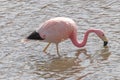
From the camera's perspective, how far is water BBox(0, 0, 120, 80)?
26.8ft

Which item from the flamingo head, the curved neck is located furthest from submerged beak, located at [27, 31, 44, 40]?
the flamingo head

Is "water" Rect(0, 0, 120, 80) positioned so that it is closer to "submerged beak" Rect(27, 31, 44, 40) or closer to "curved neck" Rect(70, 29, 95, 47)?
"curved neck" Rect(70, 29, 95, 47)

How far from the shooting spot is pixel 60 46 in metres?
9.29

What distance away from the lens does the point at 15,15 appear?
1064 cm

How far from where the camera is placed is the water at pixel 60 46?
8164 millimetres

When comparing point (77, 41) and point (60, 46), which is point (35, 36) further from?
point (77, 41)

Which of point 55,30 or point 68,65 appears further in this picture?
point 55,30

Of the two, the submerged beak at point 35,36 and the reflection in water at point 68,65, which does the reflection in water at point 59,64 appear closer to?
the reflection in water at point 68,65

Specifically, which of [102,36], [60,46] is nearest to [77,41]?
[60,46]

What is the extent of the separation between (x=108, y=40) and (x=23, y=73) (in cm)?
187

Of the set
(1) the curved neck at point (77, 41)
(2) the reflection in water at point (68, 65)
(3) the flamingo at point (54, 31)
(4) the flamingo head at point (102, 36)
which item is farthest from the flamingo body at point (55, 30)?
(4) the flamingo head at point (102, 36)

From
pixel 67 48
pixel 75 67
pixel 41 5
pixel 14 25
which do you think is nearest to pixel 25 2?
pixel 41 5

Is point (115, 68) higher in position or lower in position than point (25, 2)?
lower

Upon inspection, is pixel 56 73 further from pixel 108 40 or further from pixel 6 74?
pixel 108 40
